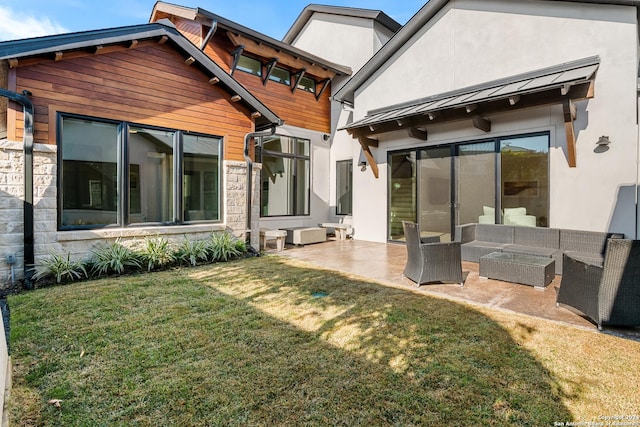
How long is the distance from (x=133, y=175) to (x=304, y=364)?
18.6ft

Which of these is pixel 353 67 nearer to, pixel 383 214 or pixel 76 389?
pixel 383 214

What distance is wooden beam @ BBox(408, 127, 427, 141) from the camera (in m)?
8.76

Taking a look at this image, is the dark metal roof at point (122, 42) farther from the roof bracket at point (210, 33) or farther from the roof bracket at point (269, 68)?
the roof bracket at point (269, 68)

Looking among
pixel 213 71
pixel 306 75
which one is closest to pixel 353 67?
pixel 306 75

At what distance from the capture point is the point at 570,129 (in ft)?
20.4

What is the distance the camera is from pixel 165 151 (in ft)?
23.8

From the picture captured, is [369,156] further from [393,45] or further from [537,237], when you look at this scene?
[537,237]

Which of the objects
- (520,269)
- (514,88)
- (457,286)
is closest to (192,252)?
(457,286)

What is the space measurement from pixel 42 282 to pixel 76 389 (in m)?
3.90

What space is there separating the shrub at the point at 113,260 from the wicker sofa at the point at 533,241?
657cm

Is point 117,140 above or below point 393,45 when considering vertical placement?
below

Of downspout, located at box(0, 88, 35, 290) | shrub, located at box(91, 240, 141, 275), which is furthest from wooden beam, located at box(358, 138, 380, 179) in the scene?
downspout, located at box(0, 88, 35, 290)

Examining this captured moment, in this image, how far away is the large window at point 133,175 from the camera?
6.08 m

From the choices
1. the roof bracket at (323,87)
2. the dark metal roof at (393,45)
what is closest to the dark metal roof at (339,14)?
the roof bracket at (323,87)
